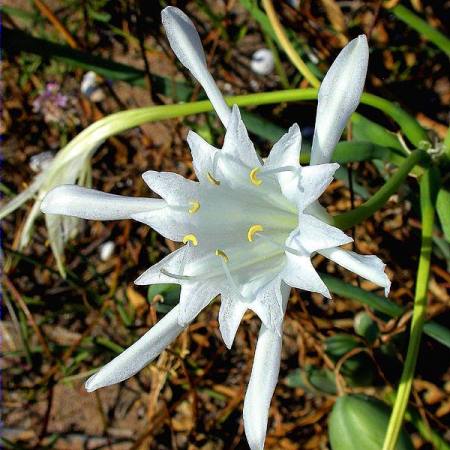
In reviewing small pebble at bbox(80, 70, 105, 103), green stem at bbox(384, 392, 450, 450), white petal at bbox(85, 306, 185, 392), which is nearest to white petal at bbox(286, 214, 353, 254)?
white petal at bbox(85, 306, 185, 392)

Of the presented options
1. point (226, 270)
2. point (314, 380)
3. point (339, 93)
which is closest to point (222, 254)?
point (226, 270)

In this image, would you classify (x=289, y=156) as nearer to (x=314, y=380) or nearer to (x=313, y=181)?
(x=313, y=181)

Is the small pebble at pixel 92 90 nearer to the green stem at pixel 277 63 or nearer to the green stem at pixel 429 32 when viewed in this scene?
the green stem at pixel 277 63

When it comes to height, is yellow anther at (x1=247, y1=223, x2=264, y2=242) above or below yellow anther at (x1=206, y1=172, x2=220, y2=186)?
below

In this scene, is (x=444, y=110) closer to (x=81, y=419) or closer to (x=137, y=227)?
(x=137, y=227)

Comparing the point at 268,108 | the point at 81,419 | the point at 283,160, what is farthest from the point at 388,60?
the point at 81,419

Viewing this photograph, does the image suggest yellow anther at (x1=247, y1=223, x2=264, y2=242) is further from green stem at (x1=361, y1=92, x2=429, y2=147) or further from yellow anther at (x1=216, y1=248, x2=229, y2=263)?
green stem at (x1=361, y1=92, x2=429, y2=147)

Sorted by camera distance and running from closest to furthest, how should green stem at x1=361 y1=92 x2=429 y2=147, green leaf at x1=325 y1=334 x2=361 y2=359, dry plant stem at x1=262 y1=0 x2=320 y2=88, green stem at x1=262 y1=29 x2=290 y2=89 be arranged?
1. green stem at x1=361 y1=92 x2=429 y2=147
2. dry plant stem at x1=262 y1=0 x2=320 y2=88
3. green leaf at x1=325 y1=334 x2=361 y2=359
4. green stem at x1=262 y1=29 x2=290 y2=89
